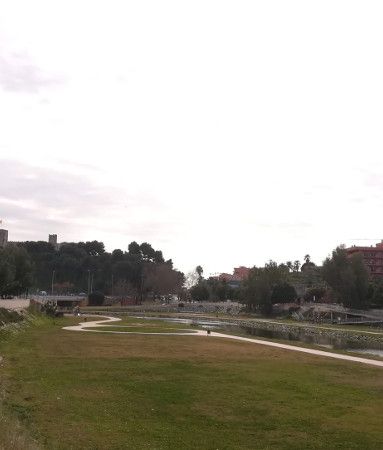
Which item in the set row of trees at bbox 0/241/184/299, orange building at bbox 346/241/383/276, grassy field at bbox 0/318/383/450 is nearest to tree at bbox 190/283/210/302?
row of trees at bbox 0/241/184/299

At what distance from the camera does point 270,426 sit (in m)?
15.3

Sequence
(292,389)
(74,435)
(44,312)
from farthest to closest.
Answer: (44,312)
(292,389)
(74,435)

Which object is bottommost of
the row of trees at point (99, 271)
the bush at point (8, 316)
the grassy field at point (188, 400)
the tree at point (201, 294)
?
the grassy field at point (188, 400)

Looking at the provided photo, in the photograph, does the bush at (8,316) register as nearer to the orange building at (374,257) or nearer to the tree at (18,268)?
the tree at (18,268)

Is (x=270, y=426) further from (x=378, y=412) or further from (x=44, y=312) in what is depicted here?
(x=44, y=312)

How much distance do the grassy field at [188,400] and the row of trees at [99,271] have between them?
115 meters

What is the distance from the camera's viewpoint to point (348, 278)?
92562 mm

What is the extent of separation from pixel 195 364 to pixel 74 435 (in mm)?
13219

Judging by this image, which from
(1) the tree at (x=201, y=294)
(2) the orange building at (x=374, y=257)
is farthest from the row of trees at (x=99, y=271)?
(2) the orange building at (x=374, y=257)

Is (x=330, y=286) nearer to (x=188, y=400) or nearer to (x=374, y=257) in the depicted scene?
(x=374, y=257)

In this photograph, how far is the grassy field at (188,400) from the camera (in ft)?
46.2

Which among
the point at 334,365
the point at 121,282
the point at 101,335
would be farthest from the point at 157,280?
the point at 334,365

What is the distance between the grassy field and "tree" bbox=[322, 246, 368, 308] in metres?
65.2

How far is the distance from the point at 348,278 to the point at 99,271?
82.8 meters
